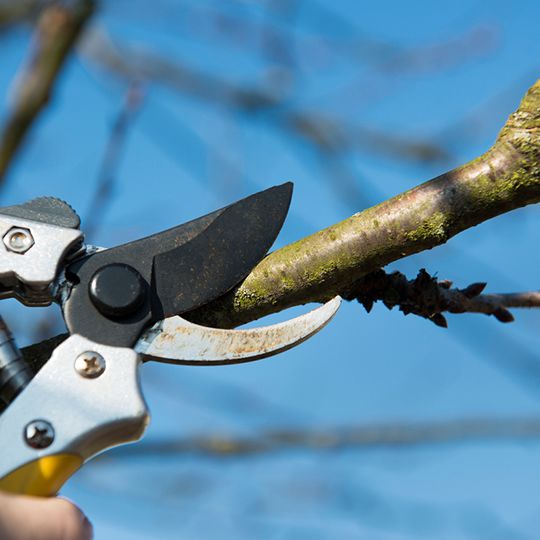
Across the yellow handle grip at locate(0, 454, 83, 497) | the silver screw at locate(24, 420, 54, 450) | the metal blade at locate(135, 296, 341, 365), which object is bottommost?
the yellow handle grip at locate(0, 454, 83, 497)

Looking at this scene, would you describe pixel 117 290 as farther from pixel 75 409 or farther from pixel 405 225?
pixel 405 225

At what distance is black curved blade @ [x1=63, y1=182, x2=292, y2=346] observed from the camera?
1.12 meters

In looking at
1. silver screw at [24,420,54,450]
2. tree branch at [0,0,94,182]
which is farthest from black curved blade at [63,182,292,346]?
tree branch at [0,0,94,182]

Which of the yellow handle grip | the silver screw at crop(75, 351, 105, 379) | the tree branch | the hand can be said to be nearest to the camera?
the hand

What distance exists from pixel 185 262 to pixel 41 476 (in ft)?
1.10

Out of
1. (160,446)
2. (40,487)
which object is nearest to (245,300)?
(40,487)

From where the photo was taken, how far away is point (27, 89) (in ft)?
8.15

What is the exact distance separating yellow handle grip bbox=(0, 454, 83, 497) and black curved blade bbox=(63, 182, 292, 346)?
0.18 metres

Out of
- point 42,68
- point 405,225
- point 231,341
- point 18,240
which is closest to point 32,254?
point 18,240

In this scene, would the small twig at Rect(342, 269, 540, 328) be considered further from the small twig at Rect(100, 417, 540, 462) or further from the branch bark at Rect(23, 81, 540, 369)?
the small twig at Rect(100, 417, 540, 462)

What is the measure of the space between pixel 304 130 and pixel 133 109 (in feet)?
4.66

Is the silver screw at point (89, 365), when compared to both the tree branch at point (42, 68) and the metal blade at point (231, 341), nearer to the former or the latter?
the metal blade at point (231, 341)

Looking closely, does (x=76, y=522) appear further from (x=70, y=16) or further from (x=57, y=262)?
(x=70, y=16)

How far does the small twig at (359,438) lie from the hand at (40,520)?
7.19ft
